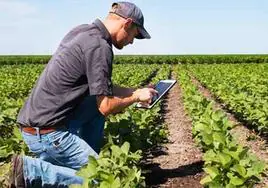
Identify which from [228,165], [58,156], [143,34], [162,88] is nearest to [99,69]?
[143,34]

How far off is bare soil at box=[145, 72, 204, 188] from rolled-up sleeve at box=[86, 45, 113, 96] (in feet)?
6.17

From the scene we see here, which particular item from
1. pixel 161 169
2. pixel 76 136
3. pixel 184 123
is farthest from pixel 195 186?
pixel 184 123

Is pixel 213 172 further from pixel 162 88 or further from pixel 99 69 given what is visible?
pixel 99 69

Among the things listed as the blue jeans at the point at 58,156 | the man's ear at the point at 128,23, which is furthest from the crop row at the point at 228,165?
the man's ear at the point at 128,23

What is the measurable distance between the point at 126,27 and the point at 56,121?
0.97 m

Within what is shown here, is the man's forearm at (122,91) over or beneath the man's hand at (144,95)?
beneath

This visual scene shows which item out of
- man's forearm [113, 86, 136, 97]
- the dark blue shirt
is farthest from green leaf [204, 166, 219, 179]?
man's forearm [113, 86, 136, 97]

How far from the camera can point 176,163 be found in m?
6.51

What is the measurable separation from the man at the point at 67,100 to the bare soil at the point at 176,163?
1486 mm

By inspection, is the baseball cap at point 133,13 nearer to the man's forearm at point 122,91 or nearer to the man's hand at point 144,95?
the man's hand at point 144,95

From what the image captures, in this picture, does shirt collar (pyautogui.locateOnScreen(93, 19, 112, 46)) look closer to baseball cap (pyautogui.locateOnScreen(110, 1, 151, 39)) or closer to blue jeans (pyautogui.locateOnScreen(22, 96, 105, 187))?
baseball cap (pyautogui.locateOnScreen(110, 1, 151, 39))

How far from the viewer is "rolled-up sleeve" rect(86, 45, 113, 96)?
3955 millimetres

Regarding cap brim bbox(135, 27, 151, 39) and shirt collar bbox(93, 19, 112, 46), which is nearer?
shirt collar bbox(93, 19, 112, 46)

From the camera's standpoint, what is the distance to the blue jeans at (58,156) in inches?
167
